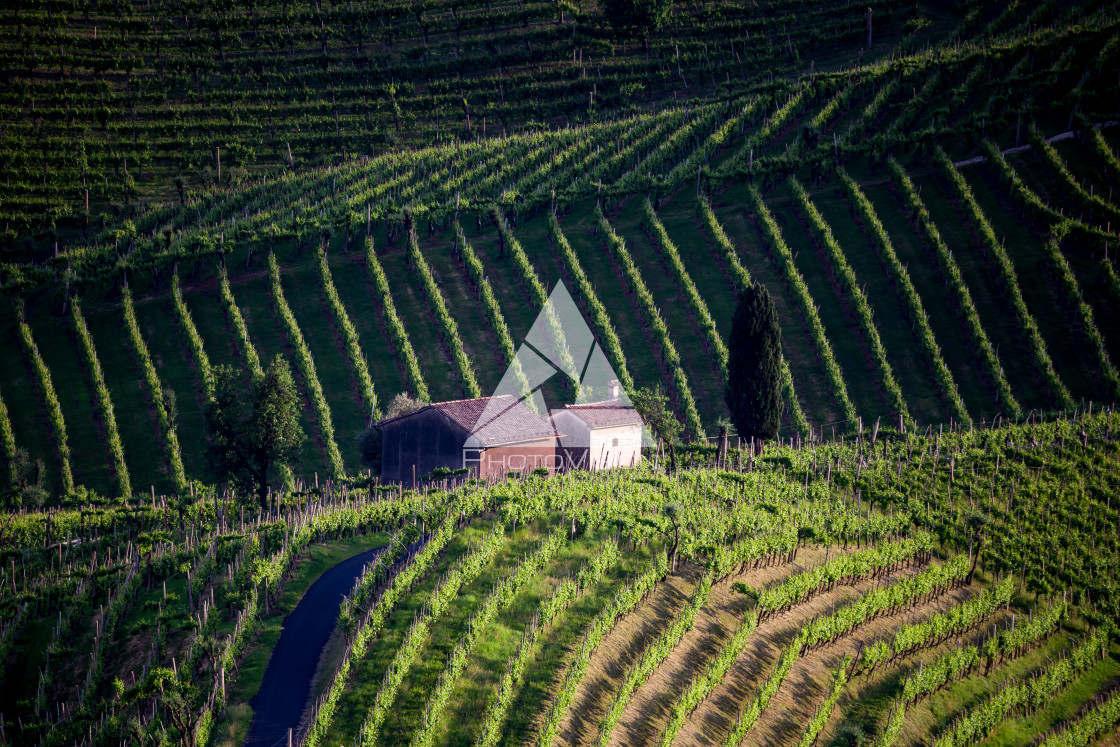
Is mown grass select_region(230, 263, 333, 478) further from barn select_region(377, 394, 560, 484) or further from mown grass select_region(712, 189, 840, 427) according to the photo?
mown grass select_region(712, 189, 840, 427)

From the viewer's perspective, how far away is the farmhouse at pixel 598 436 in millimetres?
44750

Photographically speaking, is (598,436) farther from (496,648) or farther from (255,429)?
(496,648)

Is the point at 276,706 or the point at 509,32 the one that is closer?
the point at 276,706

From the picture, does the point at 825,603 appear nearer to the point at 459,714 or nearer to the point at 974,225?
the point at 459,714

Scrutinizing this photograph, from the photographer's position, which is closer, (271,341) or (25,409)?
(25,409)

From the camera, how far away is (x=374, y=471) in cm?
4600

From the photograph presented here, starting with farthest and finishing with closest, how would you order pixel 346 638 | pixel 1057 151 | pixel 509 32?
pixel 509 32 < pixel 1057 151 < pixel 346 638

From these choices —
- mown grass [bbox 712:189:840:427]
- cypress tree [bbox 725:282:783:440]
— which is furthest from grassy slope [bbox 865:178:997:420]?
cypress tree [bbox 725:282:783:440]

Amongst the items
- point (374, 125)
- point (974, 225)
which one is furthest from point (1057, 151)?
point (374, 125)

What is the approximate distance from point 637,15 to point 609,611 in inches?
3401

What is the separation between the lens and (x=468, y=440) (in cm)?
4159

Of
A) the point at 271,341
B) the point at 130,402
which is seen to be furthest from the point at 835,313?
the point at 130,402

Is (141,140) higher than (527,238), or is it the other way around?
(141,140)

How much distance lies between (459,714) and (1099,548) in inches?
1097
